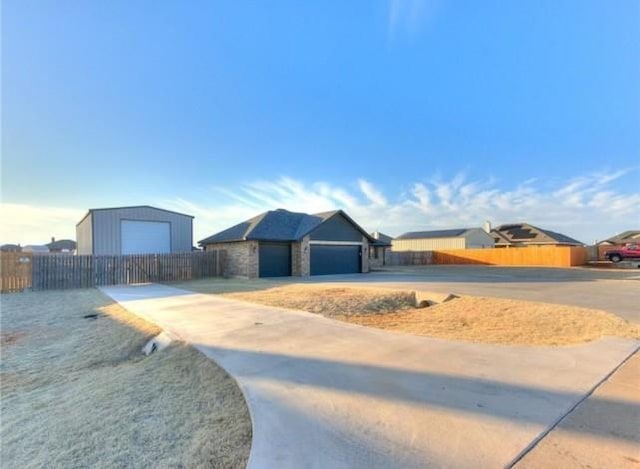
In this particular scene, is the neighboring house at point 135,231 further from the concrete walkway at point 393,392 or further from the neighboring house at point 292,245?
the concrete walkway at point 393,392

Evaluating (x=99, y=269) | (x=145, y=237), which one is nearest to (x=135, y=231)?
(x=145, y=237)

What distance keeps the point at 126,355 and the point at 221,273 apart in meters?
16.4

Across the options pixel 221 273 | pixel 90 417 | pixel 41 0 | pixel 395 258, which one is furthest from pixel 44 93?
pixel 395 258

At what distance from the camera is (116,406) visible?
12.0 ft

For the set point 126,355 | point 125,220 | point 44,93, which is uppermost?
point 44,93

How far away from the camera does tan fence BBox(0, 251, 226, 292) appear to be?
15.2 m

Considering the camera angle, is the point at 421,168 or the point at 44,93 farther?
the point at 421,168

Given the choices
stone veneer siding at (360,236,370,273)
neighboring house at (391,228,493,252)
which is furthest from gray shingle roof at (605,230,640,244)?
stone veneer siding at (360,236,370,273)

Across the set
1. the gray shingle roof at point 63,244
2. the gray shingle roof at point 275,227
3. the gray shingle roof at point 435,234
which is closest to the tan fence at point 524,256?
the gray shingle roof at point 435,234

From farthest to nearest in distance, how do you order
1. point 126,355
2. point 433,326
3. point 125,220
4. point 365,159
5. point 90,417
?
point 125,220 < point 365,159 < point 433,326 < point 126,355 < point 90,417

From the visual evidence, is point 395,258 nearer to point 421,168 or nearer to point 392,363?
point 421,168

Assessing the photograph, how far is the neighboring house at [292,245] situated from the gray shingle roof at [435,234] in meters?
25.8

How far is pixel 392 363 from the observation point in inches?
181

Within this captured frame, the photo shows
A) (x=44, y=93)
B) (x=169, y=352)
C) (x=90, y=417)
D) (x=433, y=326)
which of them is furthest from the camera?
(x=44, y=93)
